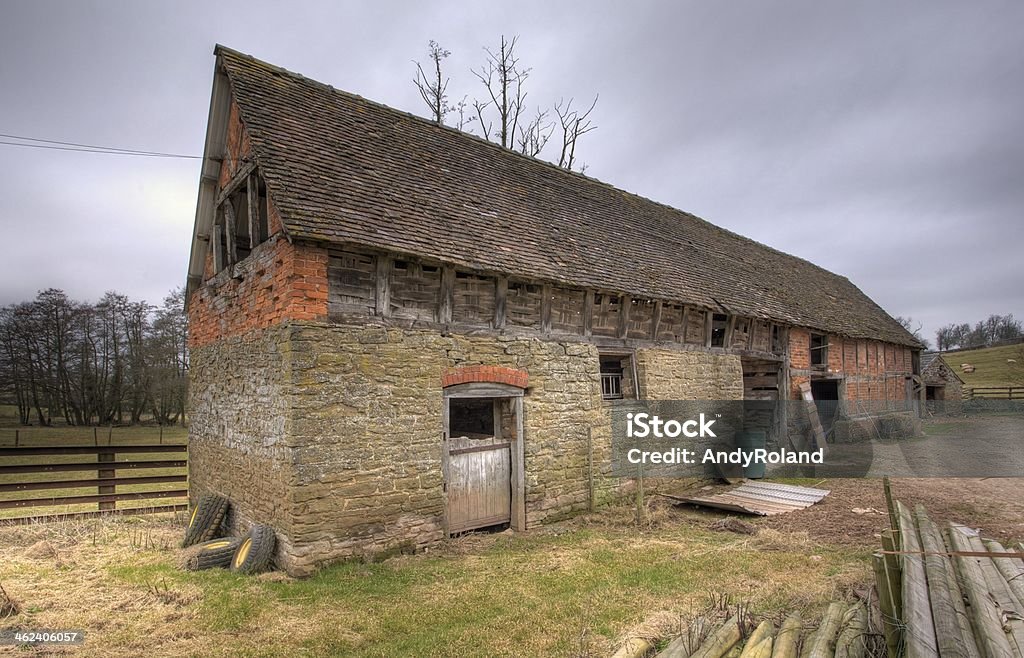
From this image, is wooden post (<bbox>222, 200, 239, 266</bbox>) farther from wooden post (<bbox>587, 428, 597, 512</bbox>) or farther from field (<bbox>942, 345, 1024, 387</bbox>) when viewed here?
field (<bbox>942, 345, 1024, 387</bbox>)

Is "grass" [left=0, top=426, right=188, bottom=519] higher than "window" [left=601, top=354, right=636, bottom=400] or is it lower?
lower

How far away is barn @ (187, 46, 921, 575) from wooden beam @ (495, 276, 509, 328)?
4 centimetres

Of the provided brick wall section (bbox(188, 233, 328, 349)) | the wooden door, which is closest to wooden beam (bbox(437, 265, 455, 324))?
brick wall section (bbox(188, 233, 328, 349))

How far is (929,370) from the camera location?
34656mm

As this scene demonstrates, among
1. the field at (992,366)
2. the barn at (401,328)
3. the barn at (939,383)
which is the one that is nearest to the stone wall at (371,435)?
the barn at (401,328)

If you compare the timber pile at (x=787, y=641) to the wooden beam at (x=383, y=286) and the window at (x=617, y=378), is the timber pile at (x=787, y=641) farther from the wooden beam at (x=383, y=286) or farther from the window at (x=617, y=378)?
the window at (x=617, y=378)

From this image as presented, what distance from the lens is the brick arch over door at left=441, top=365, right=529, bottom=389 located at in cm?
820

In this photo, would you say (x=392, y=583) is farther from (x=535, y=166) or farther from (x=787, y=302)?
(x=787, y=302)

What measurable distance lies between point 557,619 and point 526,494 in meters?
3.48

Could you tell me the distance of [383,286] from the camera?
7.71 m

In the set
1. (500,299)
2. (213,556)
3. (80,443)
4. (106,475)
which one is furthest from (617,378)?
(80,443)

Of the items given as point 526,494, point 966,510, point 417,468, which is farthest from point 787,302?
point 417,468

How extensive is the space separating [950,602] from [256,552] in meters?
7.16

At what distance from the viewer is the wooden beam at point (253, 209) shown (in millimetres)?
8516
